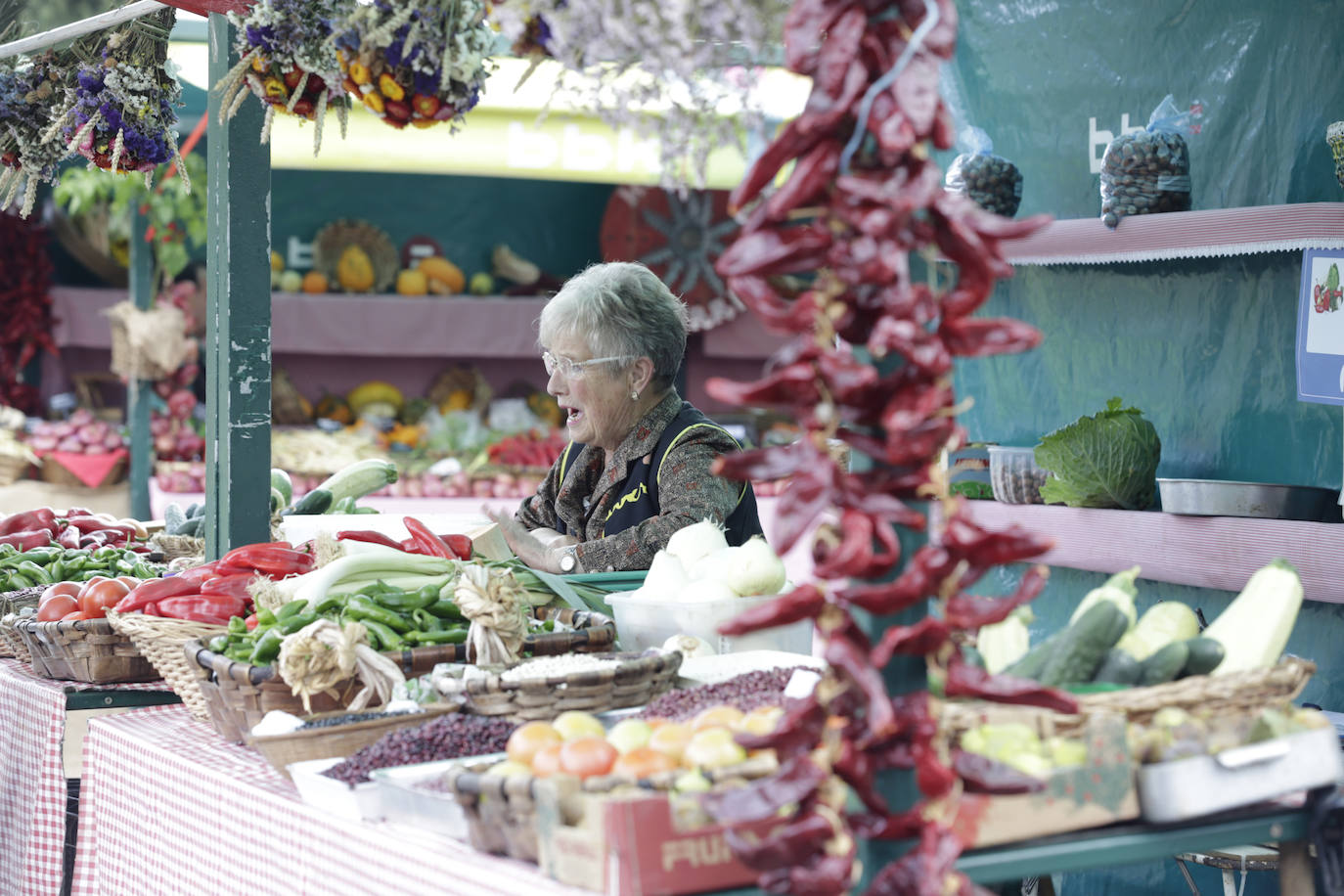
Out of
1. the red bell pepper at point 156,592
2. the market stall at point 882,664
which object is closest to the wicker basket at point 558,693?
the market stall at point 882,664

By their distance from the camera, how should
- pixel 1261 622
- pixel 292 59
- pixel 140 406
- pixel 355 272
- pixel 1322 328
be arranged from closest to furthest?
pixel 1261 622 → pixel 292 59 → pixel 1322 328 → pixel 140 406 → pixel 355 272

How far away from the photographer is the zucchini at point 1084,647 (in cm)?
203

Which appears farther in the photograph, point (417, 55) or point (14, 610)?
point (14, 610)

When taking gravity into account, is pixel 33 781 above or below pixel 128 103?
below

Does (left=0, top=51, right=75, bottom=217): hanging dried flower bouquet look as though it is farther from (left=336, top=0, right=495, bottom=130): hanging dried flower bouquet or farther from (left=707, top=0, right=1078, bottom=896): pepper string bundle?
(left=707, top=0, right=1078, bottom=896): pepper string bundle

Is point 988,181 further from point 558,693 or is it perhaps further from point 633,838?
point 633,838

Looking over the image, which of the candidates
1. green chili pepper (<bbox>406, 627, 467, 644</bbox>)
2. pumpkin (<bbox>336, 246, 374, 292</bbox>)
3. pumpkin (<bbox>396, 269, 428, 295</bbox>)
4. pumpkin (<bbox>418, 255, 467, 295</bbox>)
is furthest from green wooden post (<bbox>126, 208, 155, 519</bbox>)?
green chili pepper (<bbox>406, 627, 467, 644</bbox>)

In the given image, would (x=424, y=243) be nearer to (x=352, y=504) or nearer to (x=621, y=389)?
(x=352, y=504)

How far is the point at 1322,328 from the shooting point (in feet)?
12.0

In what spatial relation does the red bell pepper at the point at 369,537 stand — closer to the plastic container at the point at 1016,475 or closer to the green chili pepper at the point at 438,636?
the green chili pepper at the point at 438,636

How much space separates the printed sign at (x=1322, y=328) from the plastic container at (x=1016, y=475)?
35.1 inches

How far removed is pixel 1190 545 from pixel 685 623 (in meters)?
1.71

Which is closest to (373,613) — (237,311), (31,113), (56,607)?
(56,607)

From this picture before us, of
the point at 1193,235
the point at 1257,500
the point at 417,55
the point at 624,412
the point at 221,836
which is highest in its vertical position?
the point at 417,55
